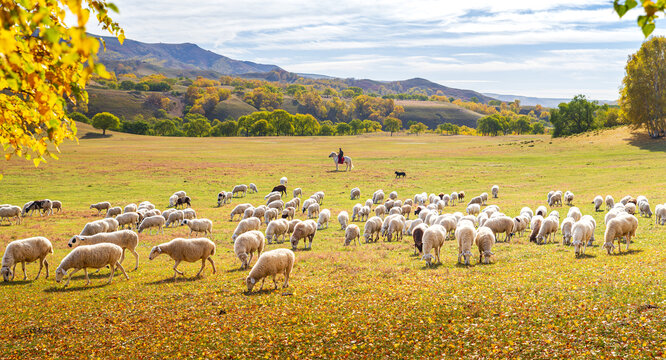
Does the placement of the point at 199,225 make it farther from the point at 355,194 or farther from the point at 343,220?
the point at 355,194

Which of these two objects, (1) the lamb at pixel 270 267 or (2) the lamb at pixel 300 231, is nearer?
(1) the lamb at pixel 270 267

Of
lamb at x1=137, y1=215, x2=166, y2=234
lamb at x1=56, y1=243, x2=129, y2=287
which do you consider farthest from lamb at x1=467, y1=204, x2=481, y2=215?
lamb at x1=56, y1=243, x2=129, y2=287

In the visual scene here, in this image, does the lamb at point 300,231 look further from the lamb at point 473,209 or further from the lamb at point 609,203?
the lamb at point 609,203

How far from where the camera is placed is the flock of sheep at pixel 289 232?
15.1m

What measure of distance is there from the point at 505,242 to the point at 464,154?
66457 millimetres

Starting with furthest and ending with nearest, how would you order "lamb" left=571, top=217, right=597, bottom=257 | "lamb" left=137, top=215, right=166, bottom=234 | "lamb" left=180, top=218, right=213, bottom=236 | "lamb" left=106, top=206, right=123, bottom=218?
"lamb" left=106, top=206, right=123, bottom=218 < "lamb" left=137, top=215, right=166, bottom=234 < "lamb" left=180, top=218, right=213, bottom=236 < "lamb" left=571, top=217, right=597, bottom=257

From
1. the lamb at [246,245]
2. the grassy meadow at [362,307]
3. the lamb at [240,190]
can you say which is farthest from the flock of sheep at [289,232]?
the lamb at [240,190]

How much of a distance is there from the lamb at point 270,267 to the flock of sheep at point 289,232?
0.03 metres

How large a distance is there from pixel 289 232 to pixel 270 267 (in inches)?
430

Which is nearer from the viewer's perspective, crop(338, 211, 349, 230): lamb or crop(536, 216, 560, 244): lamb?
crop(536, 216, 560, 244): lamb

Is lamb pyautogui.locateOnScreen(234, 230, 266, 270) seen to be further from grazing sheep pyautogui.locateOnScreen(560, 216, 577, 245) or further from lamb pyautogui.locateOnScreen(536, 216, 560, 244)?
grazing sheep pyautogui.locateOnScreen(560, 216, 577, 245)

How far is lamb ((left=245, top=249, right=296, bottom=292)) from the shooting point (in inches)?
537

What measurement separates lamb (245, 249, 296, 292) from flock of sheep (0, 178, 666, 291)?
3 cm

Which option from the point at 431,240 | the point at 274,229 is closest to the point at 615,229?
the point at 431,240
